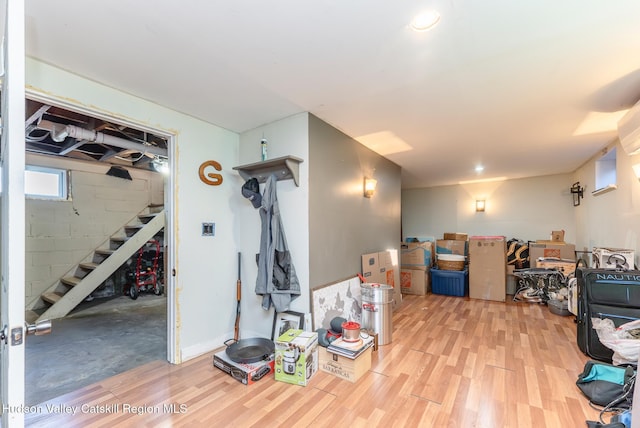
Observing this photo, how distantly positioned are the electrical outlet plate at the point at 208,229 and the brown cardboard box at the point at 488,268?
4381mm

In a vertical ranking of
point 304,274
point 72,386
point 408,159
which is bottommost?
point 72,386

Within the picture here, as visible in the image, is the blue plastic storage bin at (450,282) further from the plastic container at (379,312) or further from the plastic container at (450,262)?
the plastic container at (379,312)

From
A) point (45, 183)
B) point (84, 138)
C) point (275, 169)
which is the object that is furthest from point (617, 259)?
point (45, 183)

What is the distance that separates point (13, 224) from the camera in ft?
2.73

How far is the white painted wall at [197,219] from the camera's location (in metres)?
2.40

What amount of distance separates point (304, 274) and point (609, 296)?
2.76m

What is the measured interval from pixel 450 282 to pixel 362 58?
4565 mm

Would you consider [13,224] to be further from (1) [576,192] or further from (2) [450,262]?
(1) [576,192]

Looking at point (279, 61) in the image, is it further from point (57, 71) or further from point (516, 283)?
point (516, 283)

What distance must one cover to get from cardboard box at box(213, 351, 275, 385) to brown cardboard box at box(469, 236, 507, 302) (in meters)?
4.03

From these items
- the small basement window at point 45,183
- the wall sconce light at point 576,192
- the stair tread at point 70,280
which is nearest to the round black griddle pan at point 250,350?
the stair tread at point 70,280

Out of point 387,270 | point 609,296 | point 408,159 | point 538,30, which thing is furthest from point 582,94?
point 387,270

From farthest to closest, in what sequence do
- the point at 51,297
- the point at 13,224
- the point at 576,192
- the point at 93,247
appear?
the point at 93,247
the point at 576,192
the point at 51,297
the point at 13,224

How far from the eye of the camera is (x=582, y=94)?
2.19 meters
